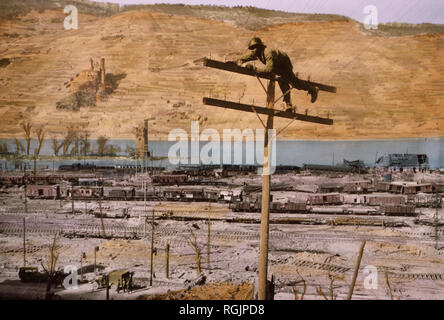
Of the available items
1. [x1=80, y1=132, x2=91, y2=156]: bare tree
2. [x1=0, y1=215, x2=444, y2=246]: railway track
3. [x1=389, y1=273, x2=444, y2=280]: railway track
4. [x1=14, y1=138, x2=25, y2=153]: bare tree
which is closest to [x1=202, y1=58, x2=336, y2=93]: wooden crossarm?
[x1=389, y1=273, x2=444, y2=280]: railway track

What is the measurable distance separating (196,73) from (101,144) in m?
14.2

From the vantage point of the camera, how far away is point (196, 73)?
42.9 m

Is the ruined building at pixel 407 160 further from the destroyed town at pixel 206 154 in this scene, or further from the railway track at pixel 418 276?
the railway track at pixel 418 276

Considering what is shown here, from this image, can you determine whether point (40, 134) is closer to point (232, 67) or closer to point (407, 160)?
point (232, 67)

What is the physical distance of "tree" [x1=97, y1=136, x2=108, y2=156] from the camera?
38.5 metres

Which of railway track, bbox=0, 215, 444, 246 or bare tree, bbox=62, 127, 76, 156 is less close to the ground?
bare tree, bbox=62, 127, 76, 156

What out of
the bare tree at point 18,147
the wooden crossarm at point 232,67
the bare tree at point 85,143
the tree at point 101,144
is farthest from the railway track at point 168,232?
the bare tree at point 85,143

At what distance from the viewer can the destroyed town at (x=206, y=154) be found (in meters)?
12.6

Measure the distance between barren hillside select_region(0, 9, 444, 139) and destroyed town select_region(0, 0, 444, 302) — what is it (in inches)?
7.1

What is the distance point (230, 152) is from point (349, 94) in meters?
15.9

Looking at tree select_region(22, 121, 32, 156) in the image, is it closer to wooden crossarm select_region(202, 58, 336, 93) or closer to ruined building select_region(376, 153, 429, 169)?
wooden crossarm select_region(202, 58, 336, 93)

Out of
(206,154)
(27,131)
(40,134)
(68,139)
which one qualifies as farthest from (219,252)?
(40,134)

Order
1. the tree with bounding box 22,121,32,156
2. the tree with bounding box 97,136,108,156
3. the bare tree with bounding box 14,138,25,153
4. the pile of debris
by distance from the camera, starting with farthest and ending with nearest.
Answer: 1. the pile of debris
2. the tree with bounding box 97,136,108,156
3. the bare tree with bounding box 14,138,25,153
4. the tree with bounding box 22,121,32,156

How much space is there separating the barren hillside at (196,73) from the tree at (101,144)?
2.54ft
